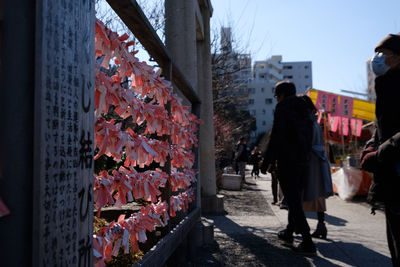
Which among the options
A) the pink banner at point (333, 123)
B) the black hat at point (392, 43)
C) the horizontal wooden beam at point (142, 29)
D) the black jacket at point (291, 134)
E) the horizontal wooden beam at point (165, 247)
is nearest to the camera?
the horizontal wooden beam at point (142, 29)

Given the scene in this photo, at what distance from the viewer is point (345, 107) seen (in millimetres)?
11211

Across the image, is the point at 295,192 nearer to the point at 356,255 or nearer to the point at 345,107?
the point at 356,255

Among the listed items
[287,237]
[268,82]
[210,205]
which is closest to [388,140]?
[287,237]

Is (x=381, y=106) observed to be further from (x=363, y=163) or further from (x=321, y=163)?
(x=321, y=163)

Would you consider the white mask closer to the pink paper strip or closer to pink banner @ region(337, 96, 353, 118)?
the pink paper strip

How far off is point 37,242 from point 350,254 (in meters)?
3.59

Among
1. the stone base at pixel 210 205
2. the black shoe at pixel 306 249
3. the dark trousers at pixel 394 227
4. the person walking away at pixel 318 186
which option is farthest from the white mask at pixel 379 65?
the stone base at pixel 210 205

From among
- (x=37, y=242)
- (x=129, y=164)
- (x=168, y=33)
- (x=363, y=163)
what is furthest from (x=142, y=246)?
(x=168, y=33)

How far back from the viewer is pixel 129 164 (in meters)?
1.74

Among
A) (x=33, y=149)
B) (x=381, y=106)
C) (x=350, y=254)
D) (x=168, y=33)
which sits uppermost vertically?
(x=168, y=33)

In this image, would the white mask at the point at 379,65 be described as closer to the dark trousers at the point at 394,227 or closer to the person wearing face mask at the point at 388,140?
the person wearing face mask at the point at 388,140

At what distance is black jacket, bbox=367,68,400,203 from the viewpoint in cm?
188

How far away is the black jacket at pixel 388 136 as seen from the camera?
1883mm

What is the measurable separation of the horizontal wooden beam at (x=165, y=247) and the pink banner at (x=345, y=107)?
981 cm
